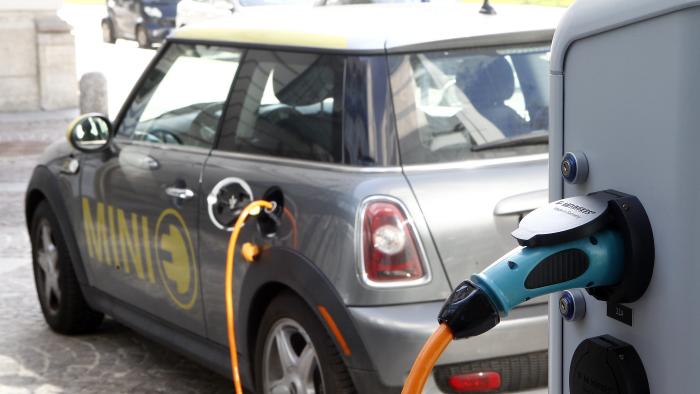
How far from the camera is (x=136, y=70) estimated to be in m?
23.5

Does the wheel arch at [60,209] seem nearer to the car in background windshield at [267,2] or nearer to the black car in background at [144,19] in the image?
the car in background windshield at [267,2]

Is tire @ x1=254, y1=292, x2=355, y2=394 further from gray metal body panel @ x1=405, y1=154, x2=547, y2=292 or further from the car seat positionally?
the car seat

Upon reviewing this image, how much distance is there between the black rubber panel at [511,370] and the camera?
3828 mm

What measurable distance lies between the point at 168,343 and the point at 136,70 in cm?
1891

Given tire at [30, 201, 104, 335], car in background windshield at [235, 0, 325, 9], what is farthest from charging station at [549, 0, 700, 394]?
car in background windshield at [235, 0, 325, 9]

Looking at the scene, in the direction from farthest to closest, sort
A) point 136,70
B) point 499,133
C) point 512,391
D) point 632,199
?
point 136,70
point 499,133
point 512,391
point 632,199

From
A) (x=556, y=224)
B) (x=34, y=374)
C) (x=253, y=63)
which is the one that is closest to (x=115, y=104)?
(x=34, y=374)

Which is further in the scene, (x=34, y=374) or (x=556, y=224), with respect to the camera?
(x=34, y=374)

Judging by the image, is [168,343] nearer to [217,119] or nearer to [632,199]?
[217,119]

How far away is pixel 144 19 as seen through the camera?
29234 millimetres

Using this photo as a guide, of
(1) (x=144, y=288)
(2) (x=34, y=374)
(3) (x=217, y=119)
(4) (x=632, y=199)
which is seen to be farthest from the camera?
(2) (x=34, y=374)

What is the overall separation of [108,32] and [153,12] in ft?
7.90

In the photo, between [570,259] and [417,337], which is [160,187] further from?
[570,259]

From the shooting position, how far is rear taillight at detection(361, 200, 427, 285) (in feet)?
12.7
